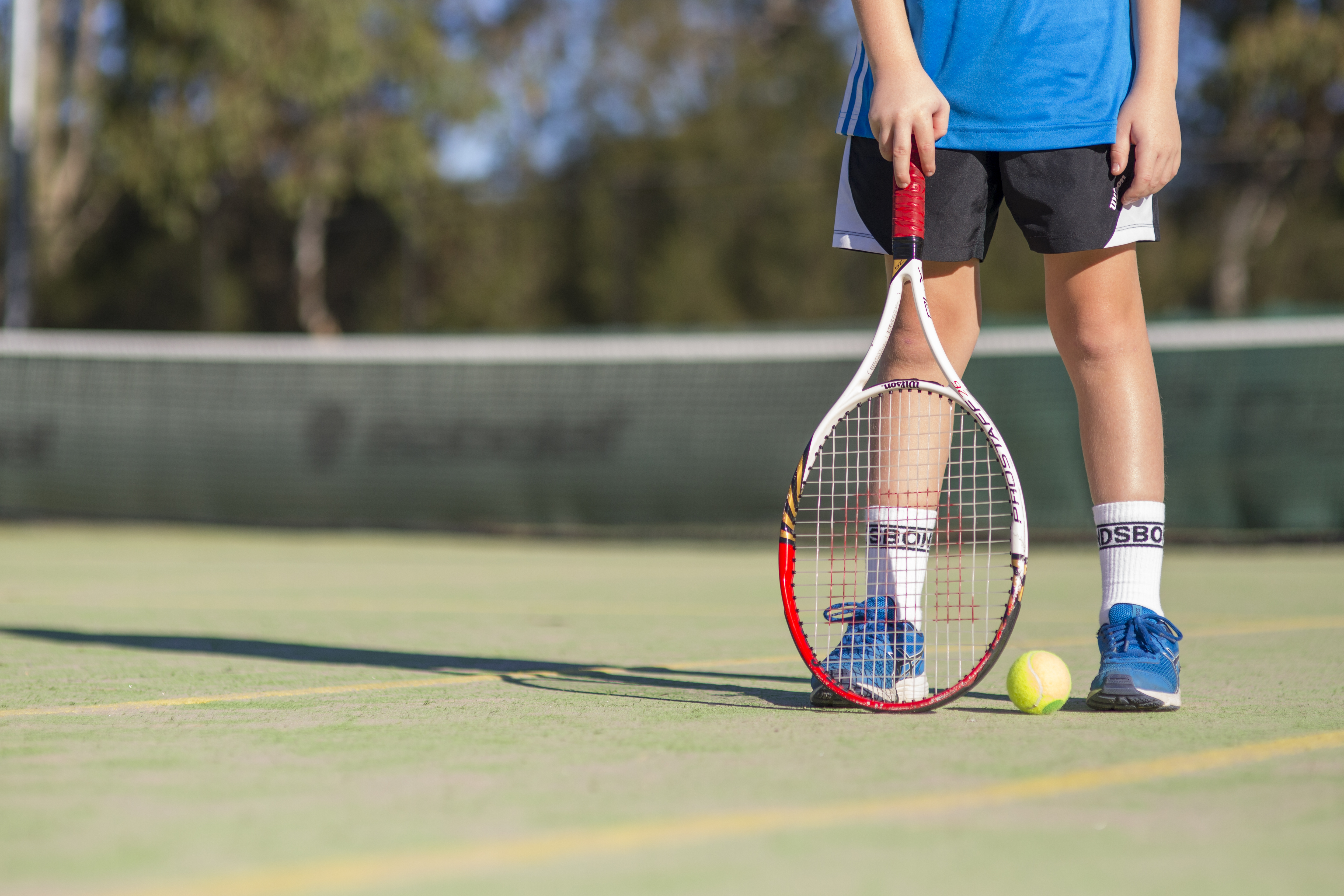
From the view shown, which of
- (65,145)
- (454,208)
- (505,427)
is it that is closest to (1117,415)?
(505,427)

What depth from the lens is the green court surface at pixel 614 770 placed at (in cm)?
162

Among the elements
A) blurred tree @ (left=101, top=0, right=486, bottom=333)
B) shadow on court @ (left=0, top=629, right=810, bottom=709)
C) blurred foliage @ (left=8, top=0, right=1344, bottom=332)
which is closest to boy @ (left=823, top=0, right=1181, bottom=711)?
shadow on court @ (left=0, top=629, right=810, bottom=709)

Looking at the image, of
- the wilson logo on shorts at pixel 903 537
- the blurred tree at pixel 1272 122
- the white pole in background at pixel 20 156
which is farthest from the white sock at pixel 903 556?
the white pole in background at pixel 20 156

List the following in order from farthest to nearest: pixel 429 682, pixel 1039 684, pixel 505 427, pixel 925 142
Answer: pixel 505 427
pixel 429 682
pixel 925 142
pixel 1039 684

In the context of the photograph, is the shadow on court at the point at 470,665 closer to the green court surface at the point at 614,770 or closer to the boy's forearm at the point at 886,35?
the green court surface at the point at 614,770

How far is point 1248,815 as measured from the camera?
1846mm

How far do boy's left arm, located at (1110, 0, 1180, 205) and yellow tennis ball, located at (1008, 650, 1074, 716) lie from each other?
83 centimetres

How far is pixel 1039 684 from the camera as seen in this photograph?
8.86 feet

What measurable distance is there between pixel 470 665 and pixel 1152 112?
1767mm

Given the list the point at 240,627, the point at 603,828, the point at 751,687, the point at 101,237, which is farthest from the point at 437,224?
the point at 603,828

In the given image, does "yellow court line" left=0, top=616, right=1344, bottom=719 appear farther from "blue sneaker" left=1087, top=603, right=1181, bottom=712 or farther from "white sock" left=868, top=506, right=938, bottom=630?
"blue sneaker" left=1087, top=603, right=1181, bottom=712

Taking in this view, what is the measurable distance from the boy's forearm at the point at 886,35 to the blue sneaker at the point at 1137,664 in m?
1.02

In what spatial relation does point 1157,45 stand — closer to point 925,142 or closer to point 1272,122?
point 925,142

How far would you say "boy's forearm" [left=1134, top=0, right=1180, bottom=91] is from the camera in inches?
115
